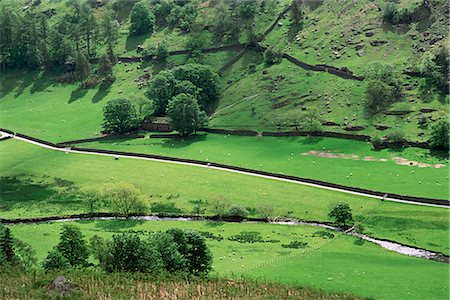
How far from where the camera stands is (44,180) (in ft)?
422

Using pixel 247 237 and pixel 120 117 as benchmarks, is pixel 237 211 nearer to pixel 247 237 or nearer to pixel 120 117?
pixel 247 237

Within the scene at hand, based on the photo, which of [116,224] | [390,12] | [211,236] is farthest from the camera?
[390,12]

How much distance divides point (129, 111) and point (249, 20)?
56.3m

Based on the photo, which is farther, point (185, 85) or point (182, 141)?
point (185, 85)

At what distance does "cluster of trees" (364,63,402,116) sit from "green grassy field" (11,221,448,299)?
189 ft

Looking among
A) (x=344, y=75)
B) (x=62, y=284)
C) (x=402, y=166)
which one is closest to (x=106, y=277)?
(x=62, y=284)

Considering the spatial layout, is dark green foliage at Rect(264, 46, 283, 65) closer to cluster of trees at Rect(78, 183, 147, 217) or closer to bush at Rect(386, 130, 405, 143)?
bush at Rect(386, 130, 405, 143)

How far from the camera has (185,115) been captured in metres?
155

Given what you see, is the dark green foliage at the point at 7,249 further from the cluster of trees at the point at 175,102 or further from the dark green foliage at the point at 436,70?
the dark green foliage at the point at 436,70

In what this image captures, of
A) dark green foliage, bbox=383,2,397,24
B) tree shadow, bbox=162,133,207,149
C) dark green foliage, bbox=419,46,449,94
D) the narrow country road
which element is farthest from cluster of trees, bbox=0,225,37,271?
dark green foliage, bbox=383,2,397,24

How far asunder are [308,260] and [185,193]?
3748 centimetres

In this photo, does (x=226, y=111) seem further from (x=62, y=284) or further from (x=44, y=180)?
(x=62, y=284)

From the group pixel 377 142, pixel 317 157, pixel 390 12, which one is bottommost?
pixel 317 157

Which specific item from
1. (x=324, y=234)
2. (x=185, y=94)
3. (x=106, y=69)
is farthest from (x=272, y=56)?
(x=324, y=234)
